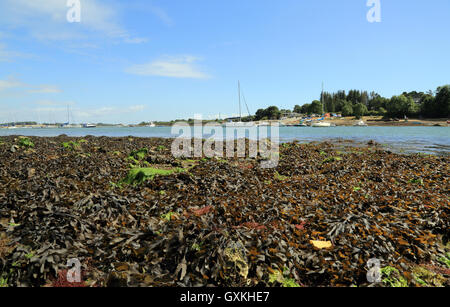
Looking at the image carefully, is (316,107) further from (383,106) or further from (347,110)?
(383,106)

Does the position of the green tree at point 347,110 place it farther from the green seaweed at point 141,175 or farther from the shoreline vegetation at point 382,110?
the green seaweed at point 141,175

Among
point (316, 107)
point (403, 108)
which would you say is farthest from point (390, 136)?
point (316, 107)

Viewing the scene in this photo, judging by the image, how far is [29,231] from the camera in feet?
12.5

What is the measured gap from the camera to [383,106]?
357 feet

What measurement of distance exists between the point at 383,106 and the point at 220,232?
418 ft

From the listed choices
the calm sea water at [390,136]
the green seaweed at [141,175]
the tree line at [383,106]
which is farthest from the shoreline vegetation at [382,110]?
the green seaweed at [141,175]

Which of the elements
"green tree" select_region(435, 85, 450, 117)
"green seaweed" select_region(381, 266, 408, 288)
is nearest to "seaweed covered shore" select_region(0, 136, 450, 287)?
"green seaweed" select_region(381, 266, 408, 288)

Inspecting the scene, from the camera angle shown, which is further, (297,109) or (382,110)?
(297,109)

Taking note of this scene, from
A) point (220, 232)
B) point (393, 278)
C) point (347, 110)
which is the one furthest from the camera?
point (347, 110)

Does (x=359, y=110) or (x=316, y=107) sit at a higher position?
(x=316, y=107)

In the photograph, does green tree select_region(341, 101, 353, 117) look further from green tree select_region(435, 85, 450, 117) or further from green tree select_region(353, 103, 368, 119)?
green tree select_region(435, 85, 450, 117)
